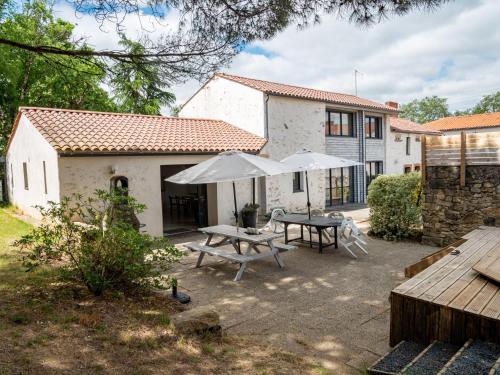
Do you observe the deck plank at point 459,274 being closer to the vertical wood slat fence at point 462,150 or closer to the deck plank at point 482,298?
the deck plank at point 482,298

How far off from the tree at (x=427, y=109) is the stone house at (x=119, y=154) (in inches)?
2866

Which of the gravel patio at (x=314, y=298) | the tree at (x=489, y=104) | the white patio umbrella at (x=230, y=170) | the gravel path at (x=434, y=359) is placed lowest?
the gravel patio at (x=314, y=298)

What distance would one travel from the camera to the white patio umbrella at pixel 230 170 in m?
7.25

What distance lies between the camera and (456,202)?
9156 mm

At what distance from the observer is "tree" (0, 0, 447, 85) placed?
5215mm

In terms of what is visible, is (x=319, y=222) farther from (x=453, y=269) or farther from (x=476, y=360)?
(x=476, y=360)

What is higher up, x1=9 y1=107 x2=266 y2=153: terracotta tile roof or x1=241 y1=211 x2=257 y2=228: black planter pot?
x1=9 y1=107 x2=266 y2=153: terracotta tile roof

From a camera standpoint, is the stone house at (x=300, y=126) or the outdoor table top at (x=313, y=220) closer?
the outdoor table top at (x=313, y=220)

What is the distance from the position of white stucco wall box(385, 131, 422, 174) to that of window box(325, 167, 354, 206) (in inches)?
140

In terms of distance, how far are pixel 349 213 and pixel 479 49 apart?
9067 mm

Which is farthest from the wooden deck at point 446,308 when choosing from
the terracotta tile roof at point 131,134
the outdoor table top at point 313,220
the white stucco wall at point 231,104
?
the white stucco wall at point 231,104

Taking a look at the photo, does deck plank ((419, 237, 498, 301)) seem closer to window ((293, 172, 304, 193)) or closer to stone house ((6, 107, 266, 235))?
stone house ((6, 107, 266, 235))

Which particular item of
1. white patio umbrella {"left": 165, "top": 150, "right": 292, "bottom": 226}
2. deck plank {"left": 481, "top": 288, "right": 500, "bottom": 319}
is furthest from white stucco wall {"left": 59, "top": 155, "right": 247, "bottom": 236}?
deck plank {"left": 481, "top": 288, "right": 500, "bottom": 319}

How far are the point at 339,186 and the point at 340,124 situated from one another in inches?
136
